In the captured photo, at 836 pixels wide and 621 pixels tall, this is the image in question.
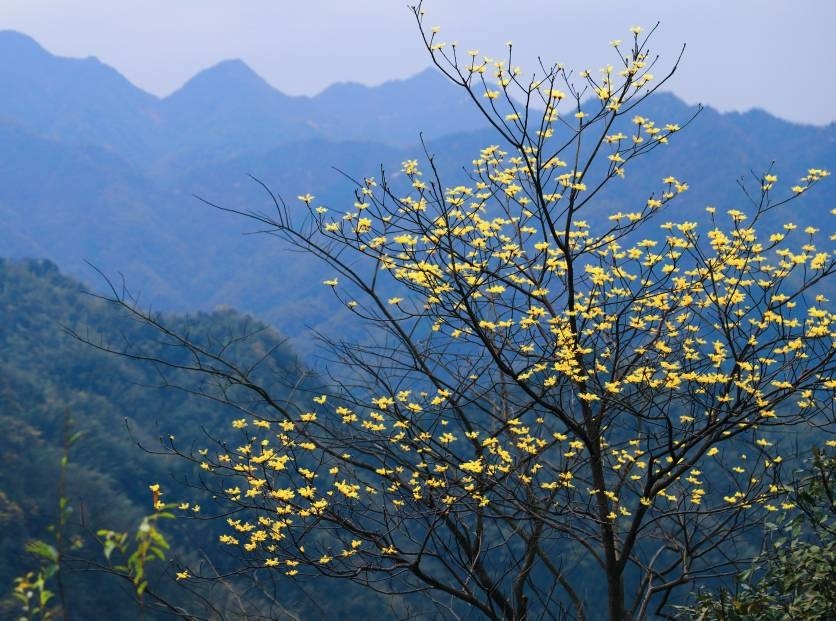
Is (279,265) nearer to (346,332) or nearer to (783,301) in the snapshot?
(346,332)

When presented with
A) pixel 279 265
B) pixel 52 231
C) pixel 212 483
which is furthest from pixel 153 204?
pixel 212 483

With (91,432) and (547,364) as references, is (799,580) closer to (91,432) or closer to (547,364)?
(547,364)

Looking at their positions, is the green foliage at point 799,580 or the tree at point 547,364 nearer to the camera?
the green foliage at point 799,580

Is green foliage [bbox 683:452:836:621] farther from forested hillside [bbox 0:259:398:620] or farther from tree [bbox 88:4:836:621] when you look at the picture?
forested hillside [bbox 0:259:398:620]

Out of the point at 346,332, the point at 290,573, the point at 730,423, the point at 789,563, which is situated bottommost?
the point at 290,573

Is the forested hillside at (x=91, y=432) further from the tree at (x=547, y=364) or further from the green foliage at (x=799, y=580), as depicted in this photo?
the green foliage at (x=799, y=580)

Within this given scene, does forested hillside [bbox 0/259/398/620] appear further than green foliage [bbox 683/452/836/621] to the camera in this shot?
Yes

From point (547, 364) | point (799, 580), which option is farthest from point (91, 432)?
point (799, 580)

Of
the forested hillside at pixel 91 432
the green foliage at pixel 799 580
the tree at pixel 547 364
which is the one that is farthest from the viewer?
the forested hillside at pixel 91 432

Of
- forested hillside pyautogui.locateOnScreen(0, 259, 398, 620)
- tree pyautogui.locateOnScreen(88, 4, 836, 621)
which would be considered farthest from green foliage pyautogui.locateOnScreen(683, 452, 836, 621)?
forested hillside pyautogui.locateOnScreen(0, 259, 398, 620)

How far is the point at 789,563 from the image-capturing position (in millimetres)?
4984

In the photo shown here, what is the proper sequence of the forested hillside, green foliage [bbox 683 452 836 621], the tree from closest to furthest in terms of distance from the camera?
green foliage [bbox 683 452 836 621], the tree, the forested hillside

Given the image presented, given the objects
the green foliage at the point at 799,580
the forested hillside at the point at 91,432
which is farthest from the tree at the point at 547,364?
the forested hillside at the point at 91,432

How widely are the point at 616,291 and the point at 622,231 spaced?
0.91 meters
